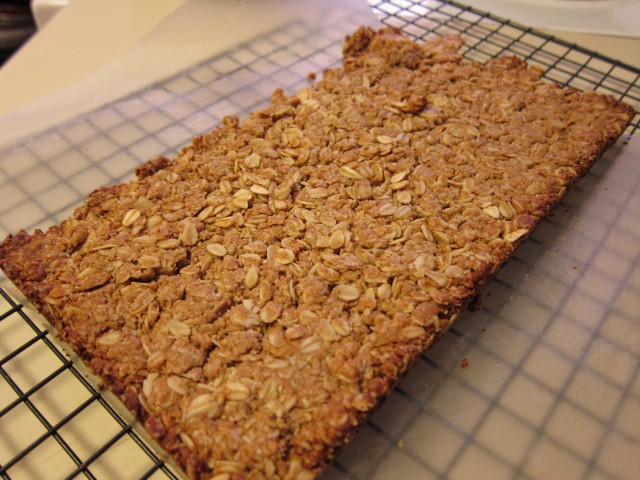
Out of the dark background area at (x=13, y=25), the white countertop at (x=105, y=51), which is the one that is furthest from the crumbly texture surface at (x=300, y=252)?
the dark background area at (x=13, y=25)

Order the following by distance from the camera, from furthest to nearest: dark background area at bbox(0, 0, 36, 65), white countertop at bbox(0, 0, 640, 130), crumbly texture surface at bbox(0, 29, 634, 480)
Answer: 1. dark background area at bbox(0, 0, 36, 65)
2. white countertop at bbox(0, 0, 640, 130)
3. crumbly texture surface at bbox(0, 29, 634, 480)

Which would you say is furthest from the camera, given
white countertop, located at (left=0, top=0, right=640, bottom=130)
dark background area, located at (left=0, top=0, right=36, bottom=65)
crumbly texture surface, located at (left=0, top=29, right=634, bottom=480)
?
dark background area, located at (left=0, top=0, right=36, bottom=65)

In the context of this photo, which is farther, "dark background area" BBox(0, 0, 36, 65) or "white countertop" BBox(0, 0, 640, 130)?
"dark background area" BBox(0, 0, 36, 65)

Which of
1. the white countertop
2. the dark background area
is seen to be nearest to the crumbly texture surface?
the white countertop

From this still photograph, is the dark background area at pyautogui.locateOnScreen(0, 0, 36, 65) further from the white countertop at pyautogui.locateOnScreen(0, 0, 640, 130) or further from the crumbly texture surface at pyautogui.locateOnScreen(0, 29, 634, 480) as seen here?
the crumbly texture surface at pyautogui.locateOnScreen(0, 29, 634, 480)

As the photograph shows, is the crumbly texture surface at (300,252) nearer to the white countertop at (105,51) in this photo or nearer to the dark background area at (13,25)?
the white countertop at (105,51)

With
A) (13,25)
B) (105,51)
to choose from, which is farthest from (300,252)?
(13,25)

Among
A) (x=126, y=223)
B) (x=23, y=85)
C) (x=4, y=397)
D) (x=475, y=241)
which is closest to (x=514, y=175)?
(x=475, y=241)
